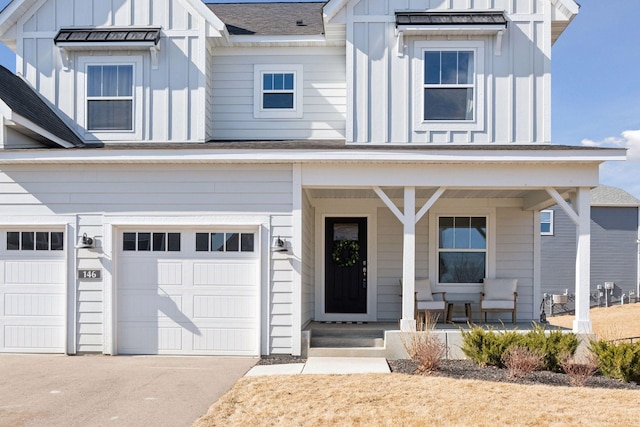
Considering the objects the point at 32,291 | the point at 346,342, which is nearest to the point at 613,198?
the point at 346,342

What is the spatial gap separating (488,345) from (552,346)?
0.84 metres

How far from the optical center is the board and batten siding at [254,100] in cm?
1146

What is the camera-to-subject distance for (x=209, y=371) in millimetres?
8477

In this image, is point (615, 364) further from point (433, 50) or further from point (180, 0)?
point (180, 0)

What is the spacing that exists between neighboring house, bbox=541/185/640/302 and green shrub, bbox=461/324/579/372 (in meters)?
15.4

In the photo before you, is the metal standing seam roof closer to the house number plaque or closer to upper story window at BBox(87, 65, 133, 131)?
upper story window at BBox(87, 65, 133, 131)

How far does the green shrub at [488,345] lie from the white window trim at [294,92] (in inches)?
199

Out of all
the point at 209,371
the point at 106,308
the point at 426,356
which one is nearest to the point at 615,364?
the point at 426,356

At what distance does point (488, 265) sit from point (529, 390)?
5038 mm

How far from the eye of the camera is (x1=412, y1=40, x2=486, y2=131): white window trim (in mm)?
10469

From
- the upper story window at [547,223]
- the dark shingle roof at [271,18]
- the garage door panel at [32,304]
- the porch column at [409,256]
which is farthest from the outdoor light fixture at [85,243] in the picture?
the upper story window at [547,223]

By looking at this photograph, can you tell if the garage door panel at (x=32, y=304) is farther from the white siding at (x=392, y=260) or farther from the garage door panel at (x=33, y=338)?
the white siding at (x=392, y=260)

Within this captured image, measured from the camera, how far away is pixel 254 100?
1152cm

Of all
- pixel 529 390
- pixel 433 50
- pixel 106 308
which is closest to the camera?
pixel 529 390
